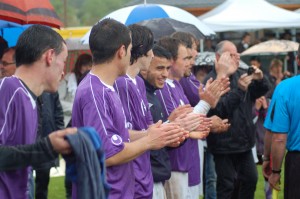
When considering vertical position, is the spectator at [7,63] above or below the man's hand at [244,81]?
above

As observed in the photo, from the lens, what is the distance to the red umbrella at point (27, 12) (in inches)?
327

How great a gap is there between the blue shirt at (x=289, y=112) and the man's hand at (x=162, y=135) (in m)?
2.43

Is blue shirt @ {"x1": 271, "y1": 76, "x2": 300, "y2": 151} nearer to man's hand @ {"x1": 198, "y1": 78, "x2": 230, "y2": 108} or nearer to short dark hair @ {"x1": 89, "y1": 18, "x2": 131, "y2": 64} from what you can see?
man's hand @ {"x1": 198, "y1": 78, "x2": 230, "y2": 108}

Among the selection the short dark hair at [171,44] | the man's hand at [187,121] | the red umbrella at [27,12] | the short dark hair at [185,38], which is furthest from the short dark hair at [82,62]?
the man's hand at [187,121]

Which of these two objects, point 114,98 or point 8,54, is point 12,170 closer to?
point 114,98

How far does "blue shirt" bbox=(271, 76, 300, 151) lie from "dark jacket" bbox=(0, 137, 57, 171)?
12.8 feet

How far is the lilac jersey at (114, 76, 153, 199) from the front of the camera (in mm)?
6375

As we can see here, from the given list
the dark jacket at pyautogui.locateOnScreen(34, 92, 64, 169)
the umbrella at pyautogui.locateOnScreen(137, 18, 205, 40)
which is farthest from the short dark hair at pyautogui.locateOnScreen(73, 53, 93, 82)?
the umbrella at pyautogui.locateOnScreen(137, 18, 205, 40)

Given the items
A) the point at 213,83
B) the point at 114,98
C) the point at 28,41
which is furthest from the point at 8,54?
the point at 28,41

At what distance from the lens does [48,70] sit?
490cm

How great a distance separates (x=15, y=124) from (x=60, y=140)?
69cm

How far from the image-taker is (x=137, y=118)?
6469mm

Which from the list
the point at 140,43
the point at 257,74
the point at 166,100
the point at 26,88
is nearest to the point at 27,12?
the point at 166,100

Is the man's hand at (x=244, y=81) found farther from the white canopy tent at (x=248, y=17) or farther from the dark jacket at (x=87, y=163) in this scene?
the white canopy tent at (x=248, y=17)
